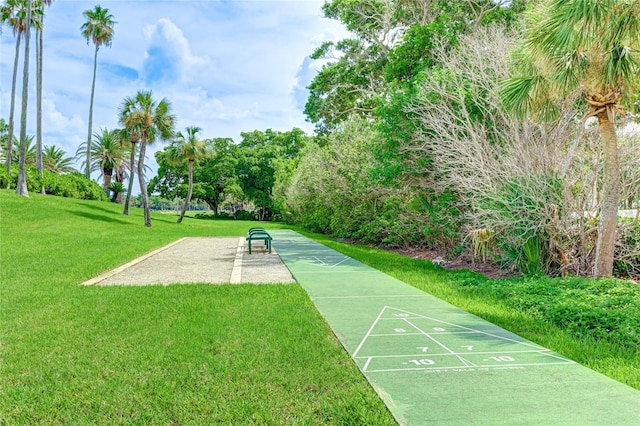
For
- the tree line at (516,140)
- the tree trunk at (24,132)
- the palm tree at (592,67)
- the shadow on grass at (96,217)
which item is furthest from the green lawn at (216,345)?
the tree trunk at (24,132)

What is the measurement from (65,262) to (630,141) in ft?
43.4

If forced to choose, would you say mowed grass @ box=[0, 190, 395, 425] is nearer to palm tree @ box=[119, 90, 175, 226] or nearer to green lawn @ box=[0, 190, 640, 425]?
green lawn @ box=[0, 190, 640, 425]

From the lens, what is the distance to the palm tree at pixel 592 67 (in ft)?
23.6

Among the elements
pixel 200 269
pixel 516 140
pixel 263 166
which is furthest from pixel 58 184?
pixel 516 140

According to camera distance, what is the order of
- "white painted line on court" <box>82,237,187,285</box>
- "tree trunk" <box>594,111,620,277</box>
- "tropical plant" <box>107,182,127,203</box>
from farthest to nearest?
"tropical plant" <box>107,182,127,203</box> → "white painted line on court" <box>82,237,187,285</box> → "tree trunk" <box>594,111,620,277</box>

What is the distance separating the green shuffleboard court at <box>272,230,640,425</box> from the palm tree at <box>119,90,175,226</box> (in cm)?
2706

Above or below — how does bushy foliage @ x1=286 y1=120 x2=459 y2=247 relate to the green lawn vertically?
above

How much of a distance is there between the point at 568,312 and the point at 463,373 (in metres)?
2.66

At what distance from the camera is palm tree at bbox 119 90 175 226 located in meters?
29.9

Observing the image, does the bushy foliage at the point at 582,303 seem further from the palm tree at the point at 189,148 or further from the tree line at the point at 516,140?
the palm tree at the point at 189,148

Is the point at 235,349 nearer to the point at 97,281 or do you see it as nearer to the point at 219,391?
the point at 219,391

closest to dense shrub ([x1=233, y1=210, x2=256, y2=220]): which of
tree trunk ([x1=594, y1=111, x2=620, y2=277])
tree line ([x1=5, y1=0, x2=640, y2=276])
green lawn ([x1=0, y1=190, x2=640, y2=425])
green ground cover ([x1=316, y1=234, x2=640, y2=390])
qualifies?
tree line ([x1=5, y1=0, x2=640, y2=276])

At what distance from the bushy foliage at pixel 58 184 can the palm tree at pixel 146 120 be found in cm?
869

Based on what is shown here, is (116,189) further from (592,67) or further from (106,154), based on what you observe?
(592,67)
